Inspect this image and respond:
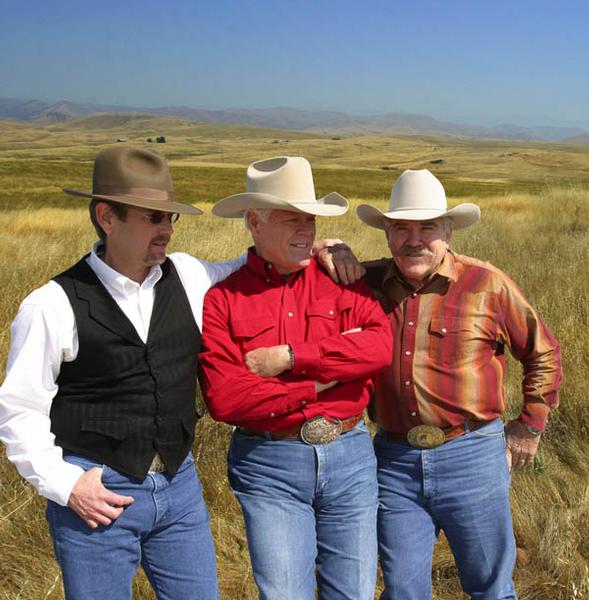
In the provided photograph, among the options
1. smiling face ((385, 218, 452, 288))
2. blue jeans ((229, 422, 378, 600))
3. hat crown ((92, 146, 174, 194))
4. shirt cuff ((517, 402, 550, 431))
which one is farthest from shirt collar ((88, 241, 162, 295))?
shirt cuff ((517, 402, 550, 431))

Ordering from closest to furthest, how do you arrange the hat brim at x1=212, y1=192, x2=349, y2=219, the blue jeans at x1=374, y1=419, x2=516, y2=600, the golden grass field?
the hat brim at x1=212, y1=192, x2=349, y2=219, the blue jeans at x1=374, y1=419, x2=516, y2=600, the golden grass field

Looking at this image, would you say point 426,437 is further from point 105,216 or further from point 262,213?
point 105,216

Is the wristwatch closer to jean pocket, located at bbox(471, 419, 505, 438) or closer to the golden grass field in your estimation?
jean pocket, located at bbox(471, 419, 505, 438)

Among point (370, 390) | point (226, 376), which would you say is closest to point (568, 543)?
point (370, 390)

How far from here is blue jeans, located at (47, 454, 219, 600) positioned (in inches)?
84.0

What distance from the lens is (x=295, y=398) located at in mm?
2373

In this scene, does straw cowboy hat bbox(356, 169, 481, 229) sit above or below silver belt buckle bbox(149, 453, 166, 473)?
above

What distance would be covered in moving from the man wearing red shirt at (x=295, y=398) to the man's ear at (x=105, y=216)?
465mm

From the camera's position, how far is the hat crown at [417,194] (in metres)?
2.78

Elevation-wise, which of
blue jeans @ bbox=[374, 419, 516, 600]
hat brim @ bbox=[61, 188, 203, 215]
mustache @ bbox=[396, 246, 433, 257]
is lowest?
blue jeans @ bbox=[374, 419, 516, 600]

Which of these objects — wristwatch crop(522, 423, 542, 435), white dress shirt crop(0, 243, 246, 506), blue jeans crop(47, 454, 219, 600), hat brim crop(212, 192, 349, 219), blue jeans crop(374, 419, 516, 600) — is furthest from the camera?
A: wristwatch crop(522, 423, 542, 435)

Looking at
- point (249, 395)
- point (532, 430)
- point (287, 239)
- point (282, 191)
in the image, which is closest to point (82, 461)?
point (249, 395)

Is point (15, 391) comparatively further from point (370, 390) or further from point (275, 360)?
point (370, 390)

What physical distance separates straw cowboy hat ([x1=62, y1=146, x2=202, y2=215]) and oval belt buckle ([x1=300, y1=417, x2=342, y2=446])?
891mm
